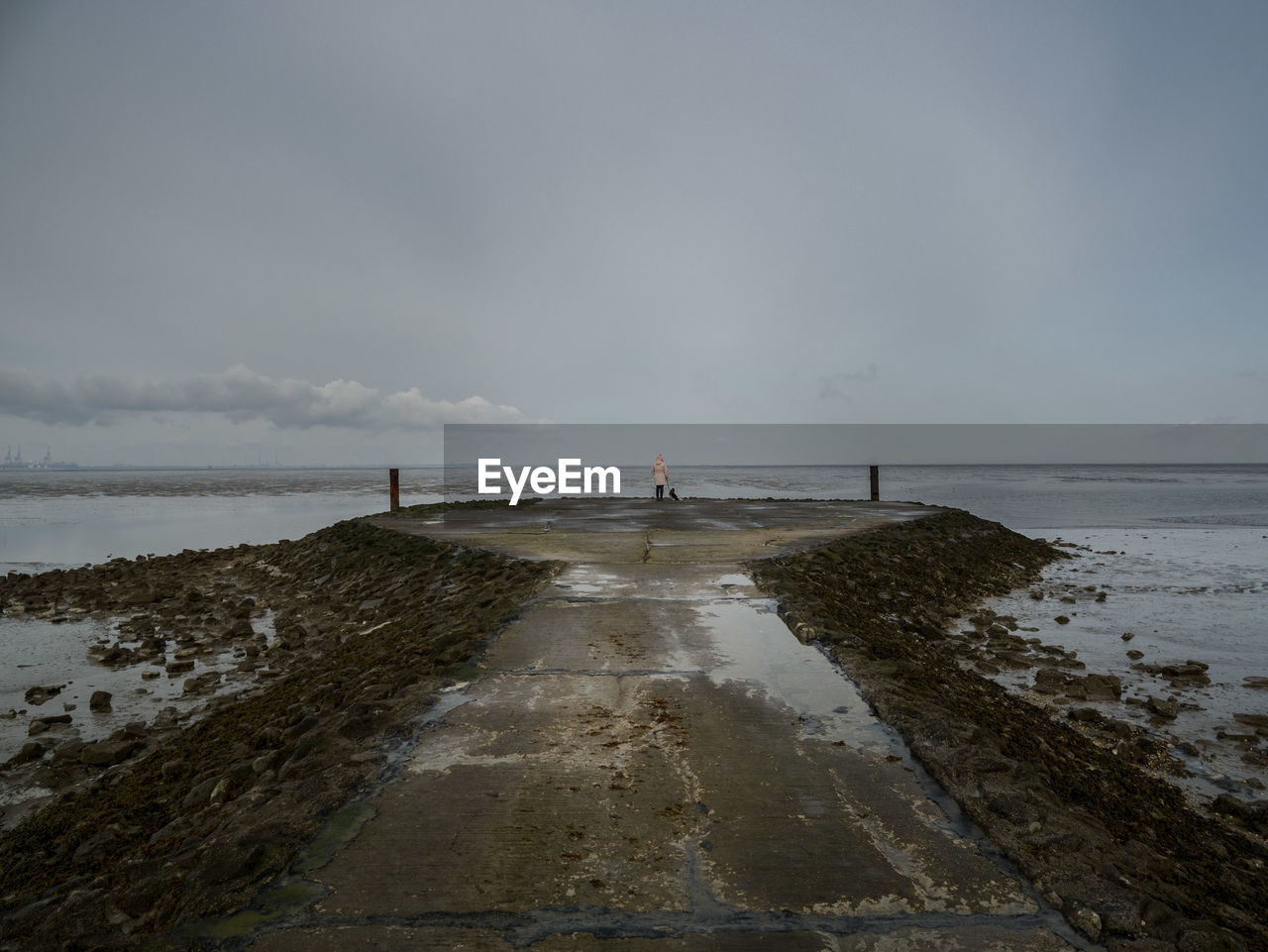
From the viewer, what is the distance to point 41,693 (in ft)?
25.1

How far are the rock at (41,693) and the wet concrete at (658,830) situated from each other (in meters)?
5.58

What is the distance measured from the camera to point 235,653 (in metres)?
9.46

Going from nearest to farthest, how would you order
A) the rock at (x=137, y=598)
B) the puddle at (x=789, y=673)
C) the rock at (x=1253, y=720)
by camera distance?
the puddle at (x=789, y=673)
the rock at (x=1253, y=720)
the rock at (x=137, y=598)

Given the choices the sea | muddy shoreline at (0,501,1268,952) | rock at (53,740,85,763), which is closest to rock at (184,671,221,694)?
muddy shoreline at (0,501,1268,952)

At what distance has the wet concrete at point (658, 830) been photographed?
8.28ft

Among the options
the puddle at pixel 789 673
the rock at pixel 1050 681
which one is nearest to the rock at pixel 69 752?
the puddle at pixel 789 673

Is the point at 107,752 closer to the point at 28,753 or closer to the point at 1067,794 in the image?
the point at 28,753

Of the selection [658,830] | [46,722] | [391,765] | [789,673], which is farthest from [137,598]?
[658,830]

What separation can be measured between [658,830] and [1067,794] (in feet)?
9.37

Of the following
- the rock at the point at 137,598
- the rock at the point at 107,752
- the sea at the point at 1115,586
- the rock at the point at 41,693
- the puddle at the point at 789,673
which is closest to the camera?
the puddle at the point at 789,673

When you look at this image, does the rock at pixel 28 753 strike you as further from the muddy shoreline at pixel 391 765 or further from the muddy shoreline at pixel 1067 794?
the muddy shoreline at pixel 1067 794

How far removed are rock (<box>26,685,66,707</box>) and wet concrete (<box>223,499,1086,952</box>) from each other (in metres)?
5.58

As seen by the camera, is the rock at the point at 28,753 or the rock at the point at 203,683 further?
the rock at the point at 203,683

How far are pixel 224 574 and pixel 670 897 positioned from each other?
16847 mm
